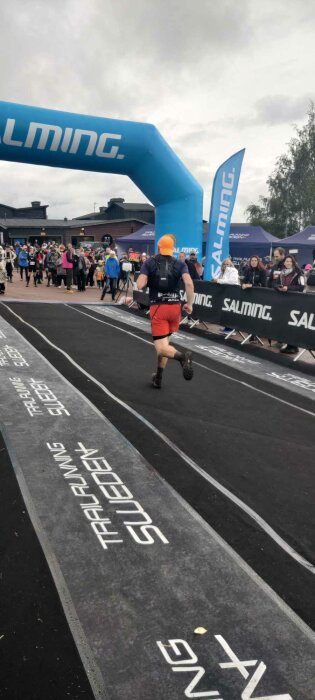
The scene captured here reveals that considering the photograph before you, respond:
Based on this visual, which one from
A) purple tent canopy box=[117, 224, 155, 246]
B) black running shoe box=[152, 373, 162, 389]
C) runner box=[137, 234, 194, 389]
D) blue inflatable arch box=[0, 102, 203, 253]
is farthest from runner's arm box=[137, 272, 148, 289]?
purple tent canopy box=[117, 224, 155, 246]

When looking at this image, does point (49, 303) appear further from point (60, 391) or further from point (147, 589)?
point (147, 589)

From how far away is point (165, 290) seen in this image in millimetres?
5891

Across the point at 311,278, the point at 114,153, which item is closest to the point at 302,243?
the point at 311,278

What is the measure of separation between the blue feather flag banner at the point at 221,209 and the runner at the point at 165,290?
25.2ft

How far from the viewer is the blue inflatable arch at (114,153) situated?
36.7 feet

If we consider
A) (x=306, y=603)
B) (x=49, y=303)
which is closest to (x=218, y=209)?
(x=49, y=303)

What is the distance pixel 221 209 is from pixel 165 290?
28.0 feet

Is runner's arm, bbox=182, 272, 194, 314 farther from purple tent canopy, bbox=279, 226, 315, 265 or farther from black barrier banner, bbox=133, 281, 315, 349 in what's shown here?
purple tent canopy, bbox=279, 226, 315, 265

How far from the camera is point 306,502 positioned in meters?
3.47

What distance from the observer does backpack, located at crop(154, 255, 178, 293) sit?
5.84m

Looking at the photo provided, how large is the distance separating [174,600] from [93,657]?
0.52 metres

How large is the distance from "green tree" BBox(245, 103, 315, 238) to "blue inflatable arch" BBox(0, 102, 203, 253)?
38488mm

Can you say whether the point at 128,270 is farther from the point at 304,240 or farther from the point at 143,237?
the point at 143,237

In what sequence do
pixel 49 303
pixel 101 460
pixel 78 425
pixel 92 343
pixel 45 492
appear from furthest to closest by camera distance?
pixel 49 303
pixel 92 343
pixel 78 425
pixel 101 460
pixel 45 492
